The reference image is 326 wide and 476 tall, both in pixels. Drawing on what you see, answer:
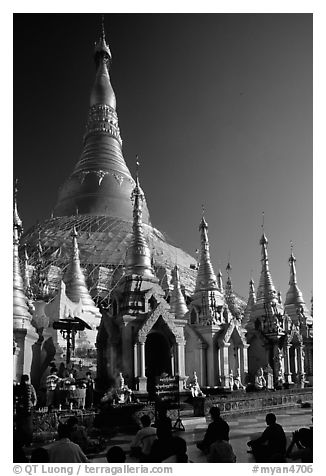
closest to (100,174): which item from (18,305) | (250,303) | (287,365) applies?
(250,303)

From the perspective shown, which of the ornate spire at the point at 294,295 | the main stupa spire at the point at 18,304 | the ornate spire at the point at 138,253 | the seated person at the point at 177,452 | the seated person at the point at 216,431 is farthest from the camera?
the ornate spire at the point at 294,295

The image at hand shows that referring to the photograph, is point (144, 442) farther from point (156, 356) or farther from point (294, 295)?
point (294, 295)

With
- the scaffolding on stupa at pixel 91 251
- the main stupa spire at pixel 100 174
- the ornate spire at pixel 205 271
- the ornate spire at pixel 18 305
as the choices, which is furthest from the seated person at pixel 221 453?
the main stupa spire at pixel 100 174

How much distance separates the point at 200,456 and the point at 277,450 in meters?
0.95

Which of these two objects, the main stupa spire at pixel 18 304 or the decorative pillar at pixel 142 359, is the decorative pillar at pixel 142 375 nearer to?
the decorative pillar at pixel 142 359

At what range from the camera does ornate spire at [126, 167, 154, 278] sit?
13625mm

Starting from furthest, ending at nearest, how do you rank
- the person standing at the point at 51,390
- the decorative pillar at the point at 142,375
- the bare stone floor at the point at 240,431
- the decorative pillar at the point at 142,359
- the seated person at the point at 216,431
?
the decorative pillar at the point at 142,359 → the decorative pillar at the point at 142,375 → the person standing at the point at 51,390 → the bare stone floor at the point at 240,431 → the seated person at the point at 216,431

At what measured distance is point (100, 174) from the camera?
99.3 ft

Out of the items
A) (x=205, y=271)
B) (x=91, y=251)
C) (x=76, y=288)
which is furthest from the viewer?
(x=91, y=251)

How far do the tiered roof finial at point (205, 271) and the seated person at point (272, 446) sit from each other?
1074 centimetres

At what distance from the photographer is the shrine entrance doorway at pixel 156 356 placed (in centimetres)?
1175

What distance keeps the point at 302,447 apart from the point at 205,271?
11398mm

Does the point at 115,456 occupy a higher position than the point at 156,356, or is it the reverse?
the point at 156,356
